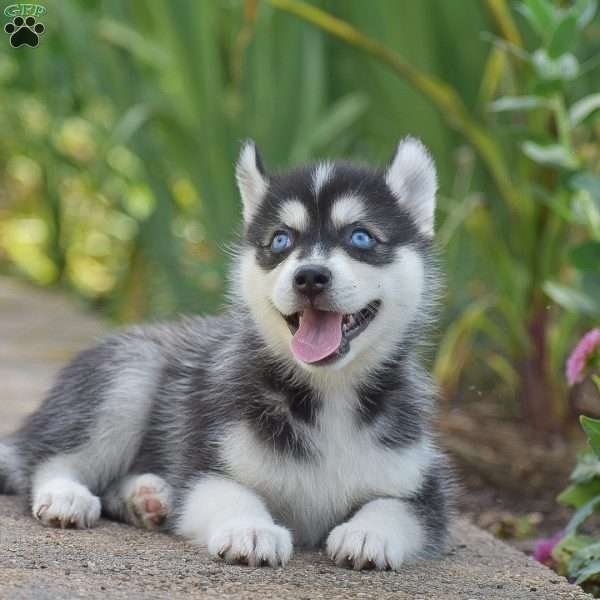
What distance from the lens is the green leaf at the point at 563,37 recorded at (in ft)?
13.8

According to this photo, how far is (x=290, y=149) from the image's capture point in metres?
6.41

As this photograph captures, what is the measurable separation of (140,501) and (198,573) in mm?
706

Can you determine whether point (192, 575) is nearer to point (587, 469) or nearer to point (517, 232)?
point (587, 469)

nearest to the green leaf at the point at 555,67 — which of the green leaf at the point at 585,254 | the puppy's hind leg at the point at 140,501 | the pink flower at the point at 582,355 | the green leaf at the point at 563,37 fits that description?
the green leaf at the point at 563,37

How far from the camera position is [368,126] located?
21.3 ft

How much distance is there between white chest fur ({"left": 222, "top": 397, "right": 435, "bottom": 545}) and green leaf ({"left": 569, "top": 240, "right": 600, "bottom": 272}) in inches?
39.2

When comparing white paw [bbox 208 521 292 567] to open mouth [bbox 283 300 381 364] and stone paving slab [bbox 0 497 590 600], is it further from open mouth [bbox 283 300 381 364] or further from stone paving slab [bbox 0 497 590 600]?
open mouth [bbox 283 300 381 364]

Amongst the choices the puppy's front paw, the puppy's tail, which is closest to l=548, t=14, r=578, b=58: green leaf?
the puppy's front paw

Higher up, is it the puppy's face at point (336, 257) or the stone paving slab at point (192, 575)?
the puppy's face at point (336, 257)

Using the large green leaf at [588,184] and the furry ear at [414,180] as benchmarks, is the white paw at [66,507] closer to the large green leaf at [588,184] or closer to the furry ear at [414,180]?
the furry ear at [414,180]

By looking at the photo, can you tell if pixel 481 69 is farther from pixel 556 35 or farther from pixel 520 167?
pixel 556 35

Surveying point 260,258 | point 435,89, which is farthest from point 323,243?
point 435,89

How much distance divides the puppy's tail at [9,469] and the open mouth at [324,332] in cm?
118

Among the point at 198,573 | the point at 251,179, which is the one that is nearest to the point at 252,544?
the point at 198,573
